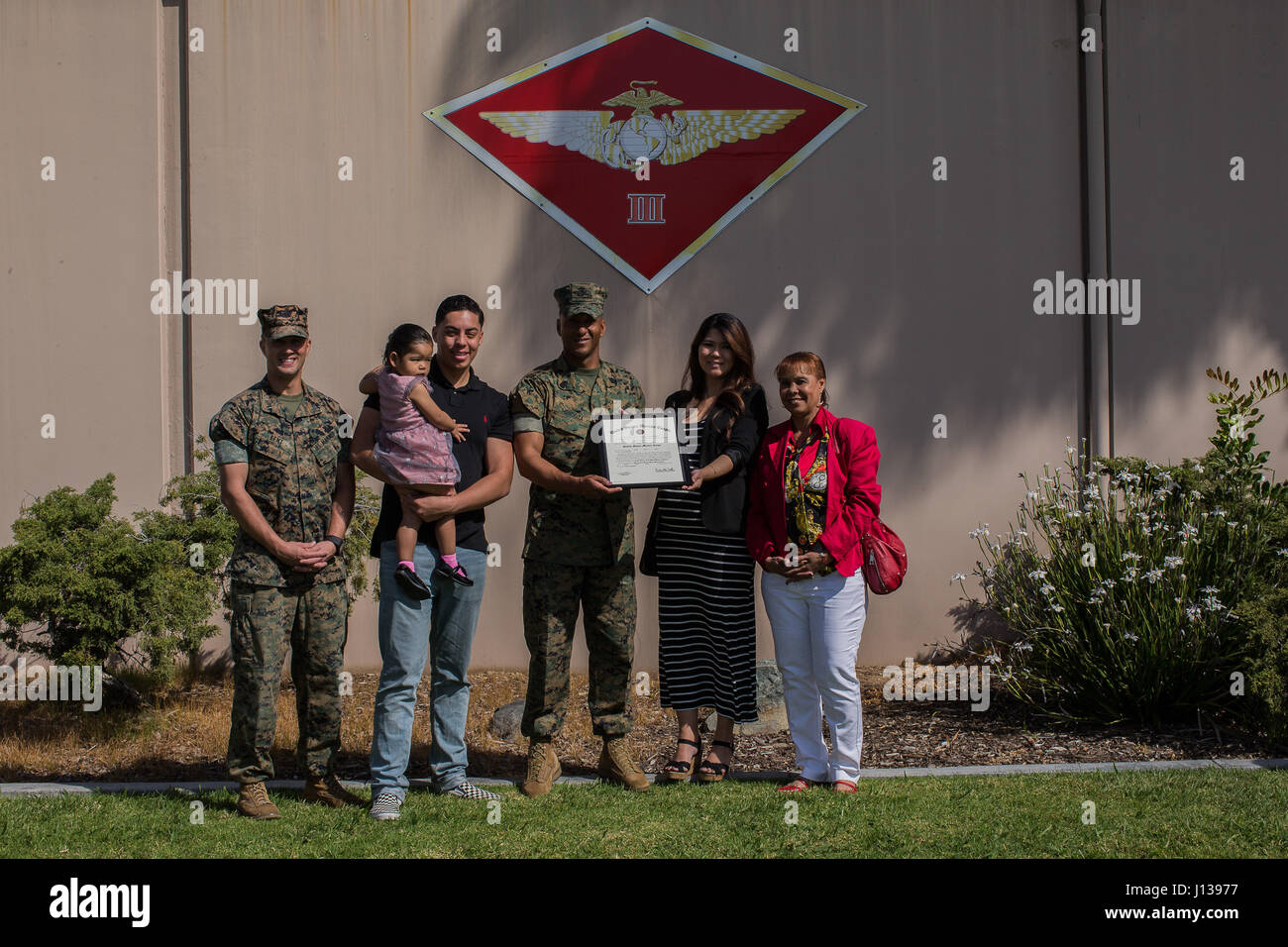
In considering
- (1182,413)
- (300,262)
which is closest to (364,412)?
(300,262)

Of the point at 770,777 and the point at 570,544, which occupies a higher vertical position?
the point at 570,544

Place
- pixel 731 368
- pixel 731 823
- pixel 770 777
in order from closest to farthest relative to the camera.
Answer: pixel 731 823 < pixel 731 368 < pixel 770 777

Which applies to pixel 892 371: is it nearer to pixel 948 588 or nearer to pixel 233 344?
pixel 948 588

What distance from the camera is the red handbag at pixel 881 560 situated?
470 centimetres

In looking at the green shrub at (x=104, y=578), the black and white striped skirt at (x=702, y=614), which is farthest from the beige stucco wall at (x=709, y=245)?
the black and white striped skirt at (x=702, y=614)

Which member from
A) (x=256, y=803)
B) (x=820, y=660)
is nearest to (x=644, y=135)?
(x=820, y=660)

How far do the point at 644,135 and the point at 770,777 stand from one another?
14.1 ft

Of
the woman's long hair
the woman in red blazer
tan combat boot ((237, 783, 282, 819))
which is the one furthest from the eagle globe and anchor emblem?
tan combat boot ((237, 783, 282, 819))

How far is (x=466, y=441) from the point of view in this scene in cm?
462

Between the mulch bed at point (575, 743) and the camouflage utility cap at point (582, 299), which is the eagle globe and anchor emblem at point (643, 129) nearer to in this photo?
the camouflage utility cap at point (582, 299)

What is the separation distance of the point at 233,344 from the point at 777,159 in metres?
3.82

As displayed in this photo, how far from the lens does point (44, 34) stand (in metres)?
7.29

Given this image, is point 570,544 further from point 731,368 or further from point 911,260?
point 911,260

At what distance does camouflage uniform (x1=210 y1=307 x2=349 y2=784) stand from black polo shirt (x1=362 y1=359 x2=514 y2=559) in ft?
0.85
